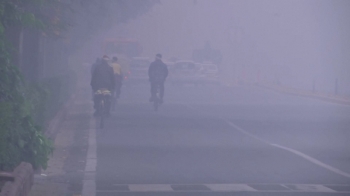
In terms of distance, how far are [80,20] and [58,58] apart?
17.0 ft

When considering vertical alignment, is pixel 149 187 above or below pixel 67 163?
above

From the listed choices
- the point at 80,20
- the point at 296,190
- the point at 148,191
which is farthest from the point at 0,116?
the point at 80,20

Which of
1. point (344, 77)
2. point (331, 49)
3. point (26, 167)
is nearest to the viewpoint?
point (26, 167)

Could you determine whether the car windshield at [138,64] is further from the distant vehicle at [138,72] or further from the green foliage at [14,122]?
the green foliage at [14,122]

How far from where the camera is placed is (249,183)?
11195 mm

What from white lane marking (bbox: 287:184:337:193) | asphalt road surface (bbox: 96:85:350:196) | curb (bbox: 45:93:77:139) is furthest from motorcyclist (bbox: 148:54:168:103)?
white lane marking (bbox: 287:184:337:193)

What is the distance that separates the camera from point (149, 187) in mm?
10766

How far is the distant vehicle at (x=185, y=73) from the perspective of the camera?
48.5 meters

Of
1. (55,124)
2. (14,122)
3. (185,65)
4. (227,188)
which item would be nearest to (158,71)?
(55,124)

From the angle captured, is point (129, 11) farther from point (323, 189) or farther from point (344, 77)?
point (344, 77)

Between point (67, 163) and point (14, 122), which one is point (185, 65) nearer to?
point (67, 163)

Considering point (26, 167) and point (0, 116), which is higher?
point (0, 116)

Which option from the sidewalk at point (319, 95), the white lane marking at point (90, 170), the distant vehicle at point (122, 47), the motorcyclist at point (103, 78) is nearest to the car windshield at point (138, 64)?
the distant vehicle at point (122, 47)

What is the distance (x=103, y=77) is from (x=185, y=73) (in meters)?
28.6
